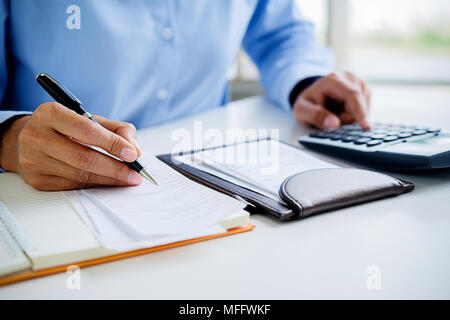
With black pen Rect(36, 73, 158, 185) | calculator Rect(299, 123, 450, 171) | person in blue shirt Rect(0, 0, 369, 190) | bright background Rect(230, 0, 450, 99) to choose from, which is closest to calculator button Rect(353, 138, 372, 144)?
calculator Rect(299, 123, 450, 171)

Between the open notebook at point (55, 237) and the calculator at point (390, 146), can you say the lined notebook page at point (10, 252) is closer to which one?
the open notebook at point (55, 237)

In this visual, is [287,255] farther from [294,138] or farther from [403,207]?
[294,138]

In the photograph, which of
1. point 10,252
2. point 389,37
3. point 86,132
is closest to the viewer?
point 10,252

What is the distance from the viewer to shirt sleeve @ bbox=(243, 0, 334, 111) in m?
1.13

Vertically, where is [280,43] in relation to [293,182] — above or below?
above

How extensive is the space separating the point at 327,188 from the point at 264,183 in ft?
0.26

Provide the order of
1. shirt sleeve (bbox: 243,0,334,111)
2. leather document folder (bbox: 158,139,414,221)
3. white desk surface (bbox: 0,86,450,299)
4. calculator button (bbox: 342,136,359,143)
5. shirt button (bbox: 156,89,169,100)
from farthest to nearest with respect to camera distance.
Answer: shirt sleeve (bbox: 243,0,334,111) < shirt button (bbox: 156,89,169,100) < calculator button (bbox: 342,136,359,143) < leather document folder (bbox: 158,139,414,221) < white desk surface (bbox: 0,86,450,299)

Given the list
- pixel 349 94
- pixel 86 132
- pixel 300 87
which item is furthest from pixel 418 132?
pixel 86 132

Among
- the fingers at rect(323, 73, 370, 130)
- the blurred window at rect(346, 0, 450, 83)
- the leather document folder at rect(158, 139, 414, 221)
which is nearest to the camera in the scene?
the leather document folder at rect(158, 139, 414, 221)

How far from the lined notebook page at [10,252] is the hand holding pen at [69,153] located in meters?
0.11

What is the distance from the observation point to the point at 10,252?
1.16ft

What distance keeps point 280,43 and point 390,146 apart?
2.31 feet

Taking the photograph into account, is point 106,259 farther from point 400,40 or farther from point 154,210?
point 400,40

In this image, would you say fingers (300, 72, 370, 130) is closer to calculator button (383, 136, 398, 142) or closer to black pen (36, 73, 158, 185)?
calculator button (383, 136, 398, 142)
